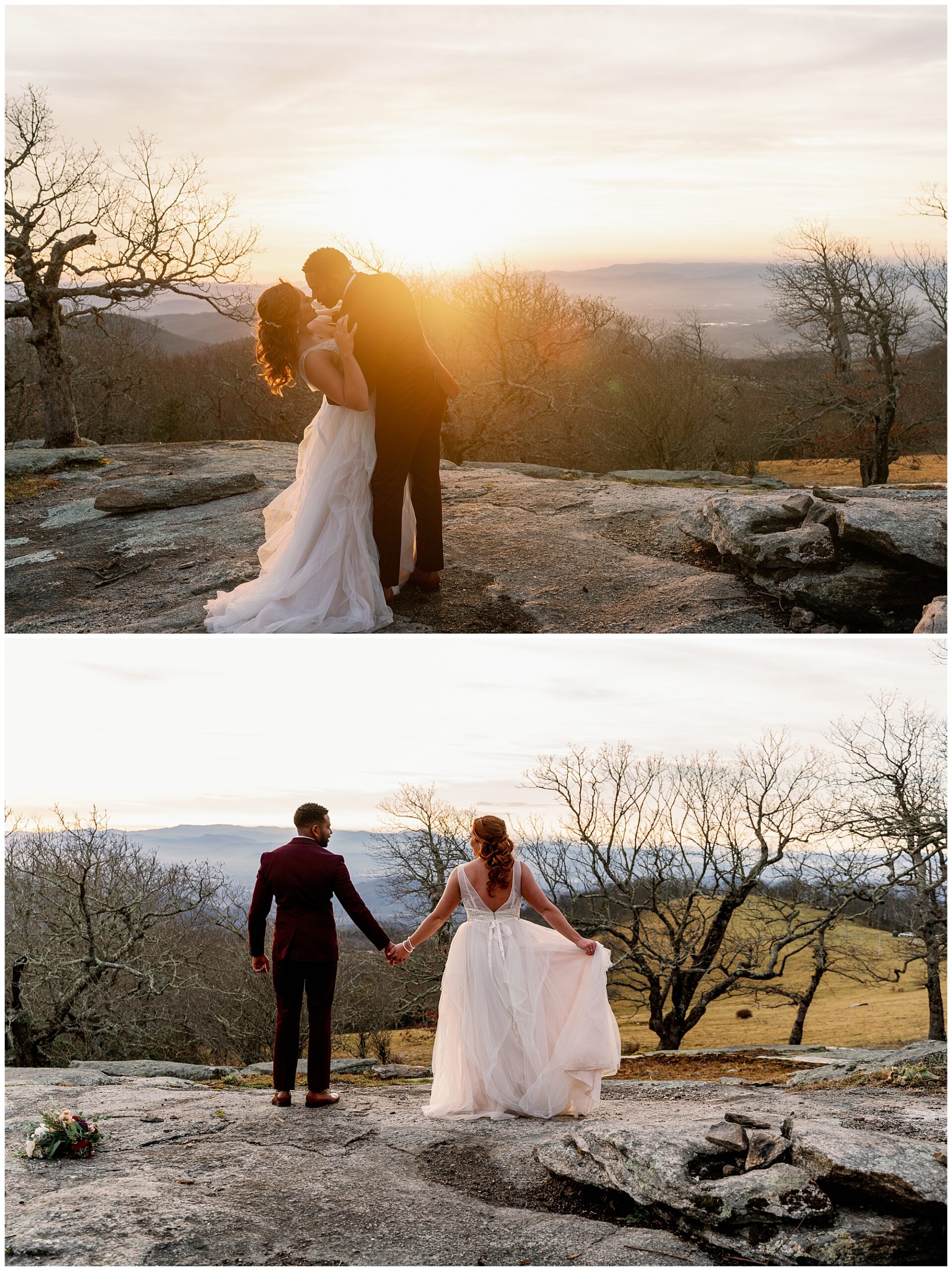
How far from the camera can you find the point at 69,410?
16297 millimetres

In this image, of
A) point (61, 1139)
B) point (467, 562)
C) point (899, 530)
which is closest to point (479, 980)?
point (61, 1139)

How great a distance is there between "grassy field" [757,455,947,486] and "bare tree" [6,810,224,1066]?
18976mm

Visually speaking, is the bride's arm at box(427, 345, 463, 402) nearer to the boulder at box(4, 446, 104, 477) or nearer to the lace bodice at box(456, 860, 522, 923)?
the lace bodice at box(456, 860, 522, 923)

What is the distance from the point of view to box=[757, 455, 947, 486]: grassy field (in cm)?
2728

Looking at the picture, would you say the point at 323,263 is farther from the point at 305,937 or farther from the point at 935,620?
the point at 935,620

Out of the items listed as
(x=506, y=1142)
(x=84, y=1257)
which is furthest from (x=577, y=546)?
(x=84, y=1257)

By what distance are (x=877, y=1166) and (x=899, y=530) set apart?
5.28 metres

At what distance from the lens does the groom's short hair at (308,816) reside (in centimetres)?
566

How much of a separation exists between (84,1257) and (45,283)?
16013 millimetres

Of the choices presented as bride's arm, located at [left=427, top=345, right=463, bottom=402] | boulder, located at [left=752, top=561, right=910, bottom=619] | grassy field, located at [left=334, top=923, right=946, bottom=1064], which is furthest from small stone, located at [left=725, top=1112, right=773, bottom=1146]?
grassy field, located at [left=334, top=923, right=946, bottom=1064]

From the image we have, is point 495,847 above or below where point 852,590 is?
below

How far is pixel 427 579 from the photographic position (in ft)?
26.1

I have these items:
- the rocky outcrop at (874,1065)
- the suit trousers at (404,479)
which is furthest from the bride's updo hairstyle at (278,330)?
the rocky outcrop at (874,1065)

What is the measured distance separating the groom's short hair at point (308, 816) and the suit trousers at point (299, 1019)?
75 cm
